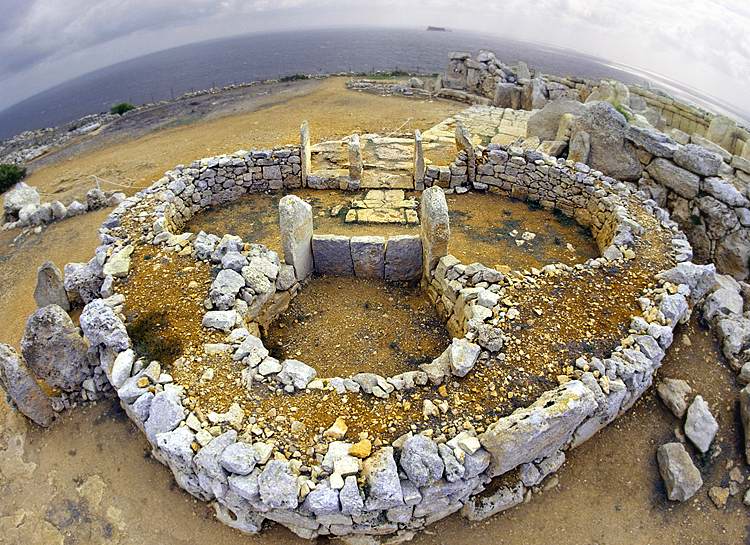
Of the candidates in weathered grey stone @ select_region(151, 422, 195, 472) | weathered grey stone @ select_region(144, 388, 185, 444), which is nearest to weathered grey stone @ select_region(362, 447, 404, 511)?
weathered grey stone @ select_region(151, 422, 195, 472)

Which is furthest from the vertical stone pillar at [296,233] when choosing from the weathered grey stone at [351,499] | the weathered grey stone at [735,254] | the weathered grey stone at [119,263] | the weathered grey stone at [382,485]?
the weathered grey stone at [735,254]

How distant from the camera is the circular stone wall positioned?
5457 mm

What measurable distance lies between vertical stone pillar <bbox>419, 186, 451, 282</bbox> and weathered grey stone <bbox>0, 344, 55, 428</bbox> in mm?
7013

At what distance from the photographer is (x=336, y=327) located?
8875 millimetres

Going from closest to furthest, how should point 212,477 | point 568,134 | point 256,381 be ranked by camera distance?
1. point 212,477
2. point 256,381
3. point 568,134

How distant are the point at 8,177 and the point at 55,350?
14.8m

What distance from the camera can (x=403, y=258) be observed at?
9.78 metres

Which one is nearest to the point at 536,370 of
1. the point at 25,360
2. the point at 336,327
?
the point at 336,327

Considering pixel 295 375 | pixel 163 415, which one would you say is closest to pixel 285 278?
pixel 295 375

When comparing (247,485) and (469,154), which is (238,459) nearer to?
(247,485)

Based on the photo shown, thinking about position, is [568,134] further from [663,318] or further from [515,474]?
[515,474]

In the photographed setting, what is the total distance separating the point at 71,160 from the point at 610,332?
21.9 metres

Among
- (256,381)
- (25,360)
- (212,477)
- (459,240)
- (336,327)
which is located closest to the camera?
(212,477)

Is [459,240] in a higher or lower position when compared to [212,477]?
lower
